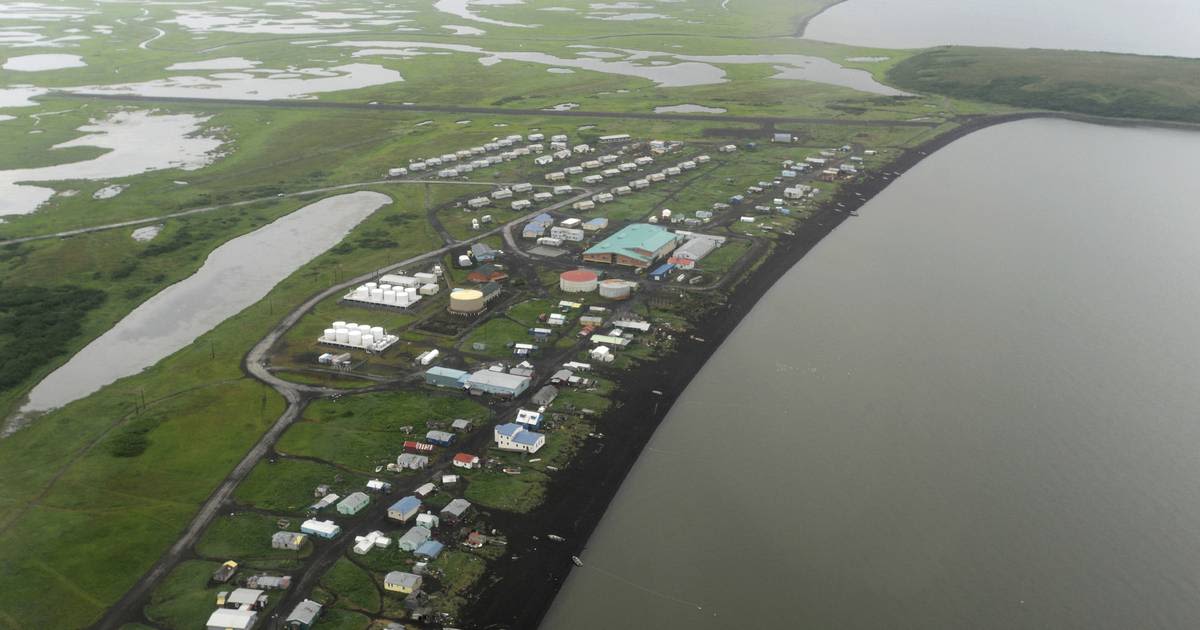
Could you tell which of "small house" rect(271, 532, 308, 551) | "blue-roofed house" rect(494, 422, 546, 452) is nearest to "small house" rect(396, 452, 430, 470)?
"blue-roofed house" rect(494, 422, 546, 452)

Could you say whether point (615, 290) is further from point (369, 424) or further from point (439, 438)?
point (369, 424)

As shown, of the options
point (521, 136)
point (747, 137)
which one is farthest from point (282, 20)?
point (747, 137)

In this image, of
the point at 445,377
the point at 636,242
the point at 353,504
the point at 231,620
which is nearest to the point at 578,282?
the point at 636,242

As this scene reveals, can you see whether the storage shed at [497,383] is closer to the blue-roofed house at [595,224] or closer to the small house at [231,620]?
the small house at [231,620]

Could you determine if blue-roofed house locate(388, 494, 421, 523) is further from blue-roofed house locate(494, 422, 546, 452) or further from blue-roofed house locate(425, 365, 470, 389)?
blue-roofed house locate(425, 365, 470, 389)

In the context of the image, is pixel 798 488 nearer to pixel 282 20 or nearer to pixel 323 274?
pixel 323 274

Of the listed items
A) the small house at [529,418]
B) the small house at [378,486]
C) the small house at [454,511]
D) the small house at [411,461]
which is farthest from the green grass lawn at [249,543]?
the small house at [529,418]
